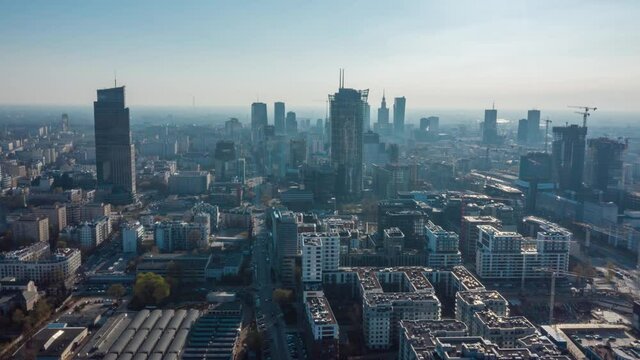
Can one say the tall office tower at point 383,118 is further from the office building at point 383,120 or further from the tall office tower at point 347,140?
the tall office tower at point 347,140

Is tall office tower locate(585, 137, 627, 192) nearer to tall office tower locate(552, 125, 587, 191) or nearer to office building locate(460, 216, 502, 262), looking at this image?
tall office tower locate(552, 125, 587, 191)

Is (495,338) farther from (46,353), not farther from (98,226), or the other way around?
(98,226)

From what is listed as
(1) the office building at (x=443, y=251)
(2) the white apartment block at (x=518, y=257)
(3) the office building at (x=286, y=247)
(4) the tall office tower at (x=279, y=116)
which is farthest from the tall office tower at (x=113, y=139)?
(4) the tall office tower at (x=279, y=116)

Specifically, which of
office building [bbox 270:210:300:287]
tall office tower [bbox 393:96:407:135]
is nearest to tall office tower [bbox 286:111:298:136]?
tall office tower [bbox 393:96:407:135]

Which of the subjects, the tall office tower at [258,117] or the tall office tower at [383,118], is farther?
the tall office tower at [383,118]

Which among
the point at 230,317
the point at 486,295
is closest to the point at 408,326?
the point at 486,295

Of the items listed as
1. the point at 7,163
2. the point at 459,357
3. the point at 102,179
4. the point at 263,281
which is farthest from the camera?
the point at 7,163
